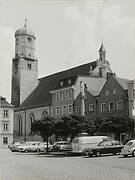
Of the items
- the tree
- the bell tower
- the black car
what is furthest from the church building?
the black car

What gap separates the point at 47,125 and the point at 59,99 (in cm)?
1515

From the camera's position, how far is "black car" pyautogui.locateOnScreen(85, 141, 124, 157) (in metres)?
17.9

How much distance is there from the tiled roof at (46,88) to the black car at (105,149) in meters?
22.8

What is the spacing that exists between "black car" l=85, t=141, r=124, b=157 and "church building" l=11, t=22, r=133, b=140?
9.14 metres

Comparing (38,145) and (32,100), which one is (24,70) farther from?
Answer: (38,145)

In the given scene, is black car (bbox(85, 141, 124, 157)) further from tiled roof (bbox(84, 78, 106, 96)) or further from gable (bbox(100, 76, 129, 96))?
tiled roof (bbox(84, 78, 106, 96))

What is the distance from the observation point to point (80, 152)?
761 inches

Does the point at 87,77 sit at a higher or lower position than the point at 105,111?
higher

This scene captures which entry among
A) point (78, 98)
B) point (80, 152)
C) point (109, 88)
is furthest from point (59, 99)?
point (80, 152)

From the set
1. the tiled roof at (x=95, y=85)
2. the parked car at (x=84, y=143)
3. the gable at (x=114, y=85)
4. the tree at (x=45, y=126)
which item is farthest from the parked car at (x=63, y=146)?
the tiled roof at (x=95, y=85)

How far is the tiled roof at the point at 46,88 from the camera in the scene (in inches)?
1645

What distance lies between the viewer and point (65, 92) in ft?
124

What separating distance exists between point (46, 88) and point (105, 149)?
27.3m

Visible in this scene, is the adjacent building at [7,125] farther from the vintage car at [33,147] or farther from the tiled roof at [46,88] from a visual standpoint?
the vintage car at [33,147]
